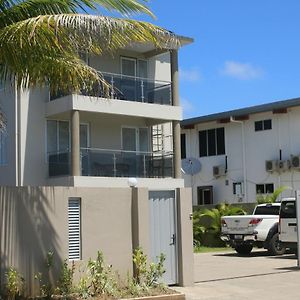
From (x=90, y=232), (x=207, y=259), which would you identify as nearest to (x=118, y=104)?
(x=207, y=259)

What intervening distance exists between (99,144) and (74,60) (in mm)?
15849

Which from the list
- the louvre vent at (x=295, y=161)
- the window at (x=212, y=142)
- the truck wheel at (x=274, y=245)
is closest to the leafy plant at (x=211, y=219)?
the louvre vent at (x=295, y=161)

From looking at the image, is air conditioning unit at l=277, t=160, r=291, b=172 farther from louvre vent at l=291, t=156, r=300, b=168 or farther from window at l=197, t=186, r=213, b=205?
window at l=197, t=186, r=213, b=205

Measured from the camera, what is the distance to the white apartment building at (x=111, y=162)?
496 inches

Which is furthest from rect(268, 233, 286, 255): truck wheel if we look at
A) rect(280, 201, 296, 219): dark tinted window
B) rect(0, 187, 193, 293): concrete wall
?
rect(0, 187, 193, 293): concrete wall

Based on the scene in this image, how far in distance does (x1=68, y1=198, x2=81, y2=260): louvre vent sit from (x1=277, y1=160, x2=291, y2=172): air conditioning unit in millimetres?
20703

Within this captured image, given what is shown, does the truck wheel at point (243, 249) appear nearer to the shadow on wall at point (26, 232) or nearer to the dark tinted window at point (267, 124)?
the dark tinted window at point (267, 124)

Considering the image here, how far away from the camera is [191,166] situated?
36531mm

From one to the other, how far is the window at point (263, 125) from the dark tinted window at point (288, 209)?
39.6 ft

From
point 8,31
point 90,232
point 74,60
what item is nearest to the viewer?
point 8,31

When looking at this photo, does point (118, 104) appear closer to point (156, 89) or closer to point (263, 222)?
point (156, 89)

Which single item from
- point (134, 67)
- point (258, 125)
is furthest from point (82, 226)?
point (258, 125)

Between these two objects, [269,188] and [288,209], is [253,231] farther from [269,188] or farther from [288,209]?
[269,188]

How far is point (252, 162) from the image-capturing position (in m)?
34.0
